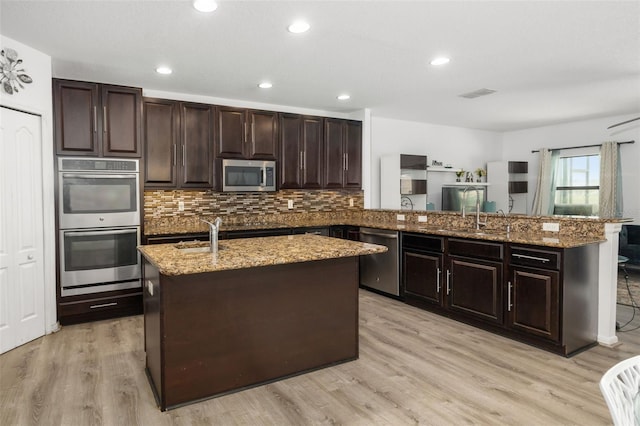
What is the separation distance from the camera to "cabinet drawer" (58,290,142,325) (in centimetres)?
404

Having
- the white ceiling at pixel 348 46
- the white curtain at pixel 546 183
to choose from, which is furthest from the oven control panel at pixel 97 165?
the white curtain at pixel 546 183

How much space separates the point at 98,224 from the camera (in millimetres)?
4152

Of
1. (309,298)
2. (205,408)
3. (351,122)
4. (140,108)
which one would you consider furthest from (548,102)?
(205,408)

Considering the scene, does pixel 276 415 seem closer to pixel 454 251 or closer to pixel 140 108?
pixel 454 251

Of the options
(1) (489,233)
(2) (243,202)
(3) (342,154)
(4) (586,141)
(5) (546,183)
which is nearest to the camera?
(1) (489,233)

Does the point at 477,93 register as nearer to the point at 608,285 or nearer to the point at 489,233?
the point at 489,233

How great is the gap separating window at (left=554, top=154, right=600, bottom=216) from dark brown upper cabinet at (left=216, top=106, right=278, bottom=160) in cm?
565

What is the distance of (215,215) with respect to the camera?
5.36m

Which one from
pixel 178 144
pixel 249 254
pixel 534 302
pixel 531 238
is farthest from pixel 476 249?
pixel 178 144

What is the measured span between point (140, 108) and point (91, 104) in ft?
1.52

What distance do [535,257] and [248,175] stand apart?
132 inches

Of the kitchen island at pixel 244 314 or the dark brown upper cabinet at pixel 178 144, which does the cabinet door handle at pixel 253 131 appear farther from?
the kitchen island at pixel 244 314

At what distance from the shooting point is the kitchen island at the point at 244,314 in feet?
7.95

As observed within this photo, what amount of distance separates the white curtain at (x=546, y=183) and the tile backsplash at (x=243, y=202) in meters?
3.94
